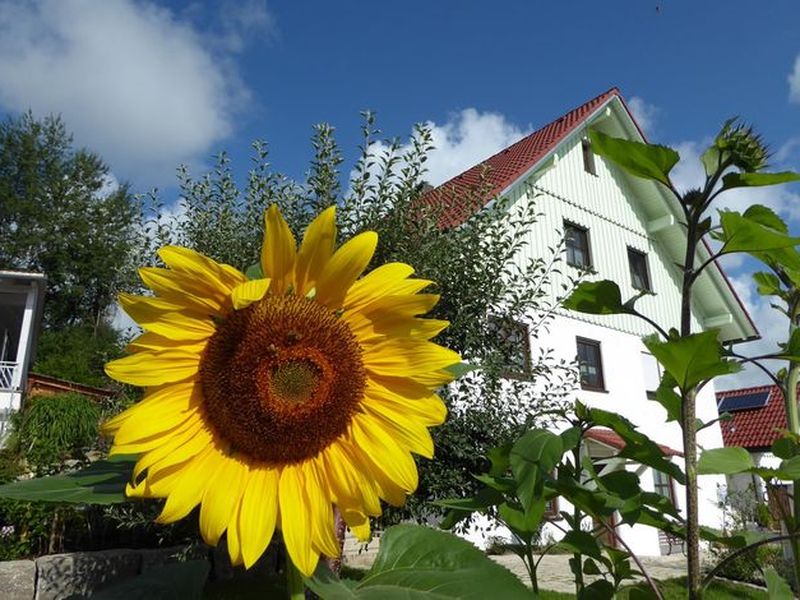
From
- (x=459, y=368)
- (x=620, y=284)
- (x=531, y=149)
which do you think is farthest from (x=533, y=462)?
(x=620, y=284)

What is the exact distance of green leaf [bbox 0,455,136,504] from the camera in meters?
0.76

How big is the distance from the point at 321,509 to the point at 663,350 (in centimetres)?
58

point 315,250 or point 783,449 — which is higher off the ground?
point 315,250

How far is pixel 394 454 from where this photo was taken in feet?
3.18

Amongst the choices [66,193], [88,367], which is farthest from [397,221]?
[66,193]

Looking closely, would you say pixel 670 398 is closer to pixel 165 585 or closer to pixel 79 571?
pixel 165 585

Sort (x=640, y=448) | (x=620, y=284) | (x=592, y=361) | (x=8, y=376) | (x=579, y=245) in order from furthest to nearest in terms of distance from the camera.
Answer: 1. (x=620, y=284)
2. (x=579, y=245)
3. (x=592, y=361)
4. (x=8, y=376)
5. (x=640, y=448)

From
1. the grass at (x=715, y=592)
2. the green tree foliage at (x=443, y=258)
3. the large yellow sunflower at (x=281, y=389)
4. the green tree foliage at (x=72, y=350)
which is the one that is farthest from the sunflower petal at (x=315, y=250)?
the green tree foliage at (x=72, y=350)

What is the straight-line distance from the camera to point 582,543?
1.12m

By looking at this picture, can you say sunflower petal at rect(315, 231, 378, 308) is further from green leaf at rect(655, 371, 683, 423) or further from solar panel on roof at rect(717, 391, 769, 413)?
solar panel on roof at rect(717, 391, 769, 413)

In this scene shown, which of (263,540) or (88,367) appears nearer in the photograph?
(263,540)

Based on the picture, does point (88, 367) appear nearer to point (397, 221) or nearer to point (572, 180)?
point (572, 180)

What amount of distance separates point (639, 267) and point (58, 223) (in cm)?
2662

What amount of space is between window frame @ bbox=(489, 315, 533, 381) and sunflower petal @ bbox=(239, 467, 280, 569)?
4.63 m
